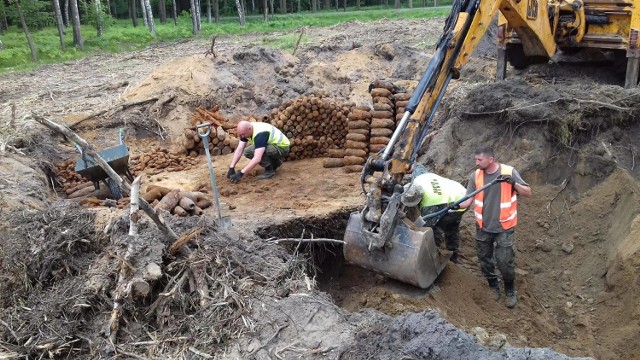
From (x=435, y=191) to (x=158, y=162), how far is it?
229 inches

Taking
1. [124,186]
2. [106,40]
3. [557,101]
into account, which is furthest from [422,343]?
[106,40]

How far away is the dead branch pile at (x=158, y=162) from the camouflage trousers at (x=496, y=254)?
590cm

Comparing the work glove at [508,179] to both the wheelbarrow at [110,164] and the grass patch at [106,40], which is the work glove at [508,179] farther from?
the grass patch at [106,40]

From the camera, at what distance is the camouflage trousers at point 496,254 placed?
593cm

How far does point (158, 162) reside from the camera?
10.3 m

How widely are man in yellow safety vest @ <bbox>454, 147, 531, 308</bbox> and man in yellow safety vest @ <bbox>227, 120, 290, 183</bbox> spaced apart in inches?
149

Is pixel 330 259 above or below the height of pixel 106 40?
below

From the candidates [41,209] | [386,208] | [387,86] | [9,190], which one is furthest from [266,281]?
[387,86]

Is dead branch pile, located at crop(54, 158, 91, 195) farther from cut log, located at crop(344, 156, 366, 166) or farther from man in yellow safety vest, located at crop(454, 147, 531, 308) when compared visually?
man in yellow safety vest, located at crop(454, 147, 531, 308)

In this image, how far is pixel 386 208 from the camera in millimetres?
5465

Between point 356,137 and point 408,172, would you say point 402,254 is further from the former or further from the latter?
point 356,137

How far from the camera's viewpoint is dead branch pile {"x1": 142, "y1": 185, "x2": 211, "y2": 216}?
7344 mm

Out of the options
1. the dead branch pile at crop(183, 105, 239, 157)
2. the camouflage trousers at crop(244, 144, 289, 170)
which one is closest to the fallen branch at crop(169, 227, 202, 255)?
the camouflage trousers at crop(244, 144, 289, 170)

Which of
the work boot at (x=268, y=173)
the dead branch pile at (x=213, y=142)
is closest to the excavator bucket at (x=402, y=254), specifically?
the work boot at (x=268, y=173)
